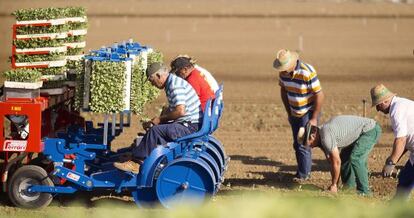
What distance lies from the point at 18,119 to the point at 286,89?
142 inches

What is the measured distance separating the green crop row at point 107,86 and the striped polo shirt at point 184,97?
506 mm

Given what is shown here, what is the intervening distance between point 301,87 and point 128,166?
2.83 metres

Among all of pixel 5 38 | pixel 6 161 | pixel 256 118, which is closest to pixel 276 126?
pixel 256 118

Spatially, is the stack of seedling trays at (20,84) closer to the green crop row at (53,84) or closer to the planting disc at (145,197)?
the green crop row at (53,84)

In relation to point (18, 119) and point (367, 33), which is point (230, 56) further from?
point (18, 119)

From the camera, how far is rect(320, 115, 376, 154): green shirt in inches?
432

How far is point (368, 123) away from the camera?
11.5 m

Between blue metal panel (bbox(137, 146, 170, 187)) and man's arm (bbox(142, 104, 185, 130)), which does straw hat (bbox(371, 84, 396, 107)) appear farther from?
blue metal panel (bbox(137, 146, 170, 187))

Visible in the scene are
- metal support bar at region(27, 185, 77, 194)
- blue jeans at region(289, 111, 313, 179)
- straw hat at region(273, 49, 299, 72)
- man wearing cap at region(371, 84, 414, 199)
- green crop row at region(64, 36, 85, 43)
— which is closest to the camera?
man wearing cap at region(371, 84, 414, 199)

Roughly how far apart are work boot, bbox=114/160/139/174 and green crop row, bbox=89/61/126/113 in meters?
0.57

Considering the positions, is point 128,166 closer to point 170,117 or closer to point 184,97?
point 170,117

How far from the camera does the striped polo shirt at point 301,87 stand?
1227cm

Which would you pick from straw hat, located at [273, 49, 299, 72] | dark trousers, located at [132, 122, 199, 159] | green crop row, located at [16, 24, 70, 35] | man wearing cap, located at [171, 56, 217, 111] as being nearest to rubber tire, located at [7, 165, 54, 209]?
dark trousers, located at [132, 122, 199, 159]

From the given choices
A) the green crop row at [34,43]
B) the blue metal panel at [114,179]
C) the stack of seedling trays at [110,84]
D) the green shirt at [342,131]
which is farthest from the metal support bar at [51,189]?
the green shirt at [342,131]
